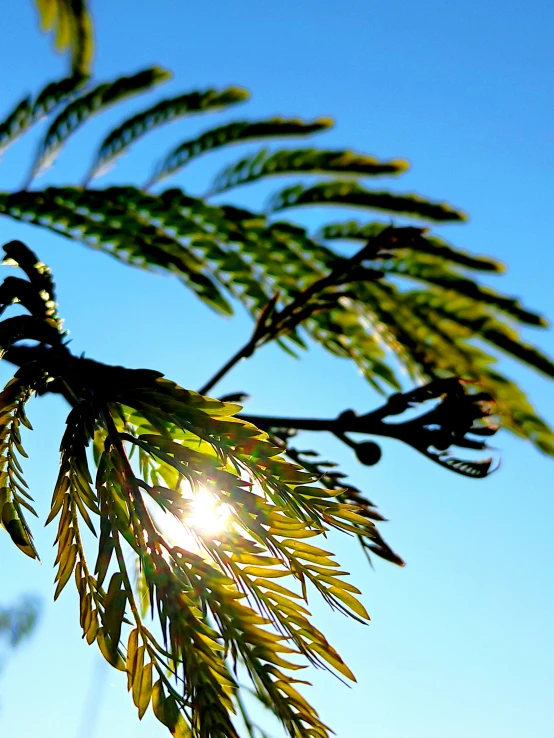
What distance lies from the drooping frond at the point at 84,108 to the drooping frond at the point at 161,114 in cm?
7

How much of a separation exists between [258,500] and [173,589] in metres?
0.14

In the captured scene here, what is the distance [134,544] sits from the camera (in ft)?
2.91

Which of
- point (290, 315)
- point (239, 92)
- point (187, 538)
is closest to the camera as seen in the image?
point (187, 538)

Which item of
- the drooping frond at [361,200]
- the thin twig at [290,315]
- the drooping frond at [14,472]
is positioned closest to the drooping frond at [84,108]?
the drooping frond at [361,200]

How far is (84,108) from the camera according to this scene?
80.6 inches

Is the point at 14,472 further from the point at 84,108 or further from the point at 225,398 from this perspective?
the point at 84,108

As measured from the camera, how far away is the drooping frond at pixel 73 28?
202cm

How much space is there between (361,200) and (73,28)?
978 mm

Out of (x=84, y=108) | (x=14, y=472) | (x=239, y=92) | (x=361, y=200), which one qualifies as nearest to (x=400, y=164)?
(x=361, y=200)

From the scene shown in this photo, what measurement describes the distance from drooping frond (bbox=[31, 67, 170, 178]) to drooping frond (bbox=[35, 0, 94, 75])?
0.18 meters

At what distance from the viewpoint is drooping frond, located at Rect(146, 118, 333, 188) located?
2.01 metres

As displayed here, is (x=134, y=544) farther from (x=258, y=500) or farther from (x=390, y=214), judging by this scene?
(x=390, y=214)

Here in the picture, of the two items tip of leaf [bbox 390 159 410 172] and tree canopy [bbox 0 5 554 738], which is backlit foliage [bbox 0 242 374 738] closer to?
tree canopy [bbox 0 5 554 738]

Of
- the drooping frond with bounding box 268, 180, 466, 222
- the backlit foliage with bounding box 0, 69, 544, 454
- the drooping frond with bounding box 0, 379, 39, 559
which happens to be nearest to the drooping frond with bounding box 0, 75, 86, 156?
the backlit foliage with bounding box 0, 69, 544, 454
